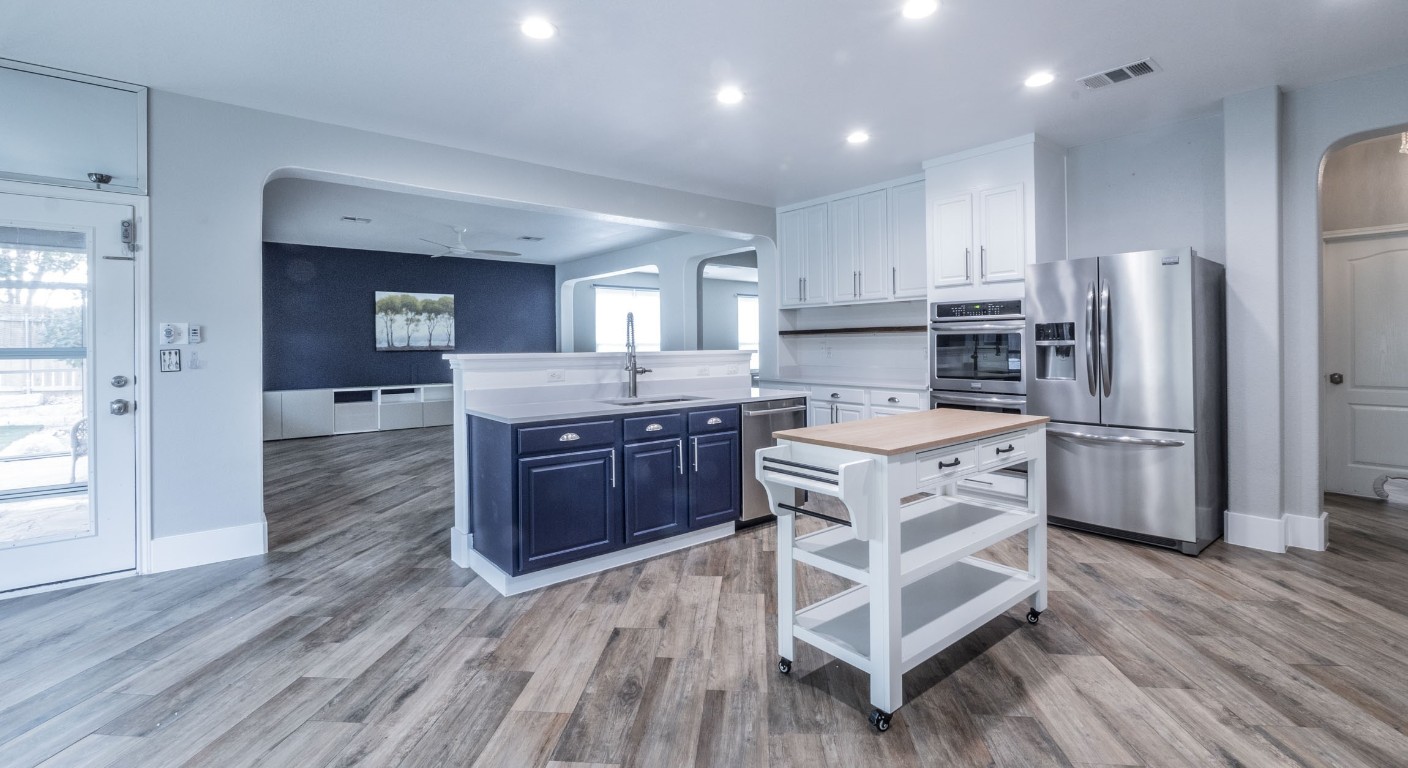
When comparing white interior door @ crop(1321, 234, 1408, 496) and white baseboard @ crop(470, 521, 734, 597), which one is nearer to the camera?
white baseboard @ crop(470, 521, 734, 597)

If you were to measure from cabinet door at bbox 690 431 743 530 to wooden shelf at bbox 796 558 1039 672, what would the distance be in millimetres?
1393

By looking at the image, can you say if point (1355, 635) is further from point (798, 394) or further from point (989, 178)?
point (989, 178)

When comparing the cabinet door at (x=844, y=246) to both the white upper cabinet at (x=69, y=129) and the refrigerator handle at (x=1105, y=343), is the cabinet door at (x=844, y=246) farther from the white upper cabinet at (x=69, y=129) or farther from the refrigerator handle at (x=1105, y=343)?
the white upper cabinet at (x=69, y=129)

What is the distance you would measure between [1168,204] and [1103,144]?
0.62 metres

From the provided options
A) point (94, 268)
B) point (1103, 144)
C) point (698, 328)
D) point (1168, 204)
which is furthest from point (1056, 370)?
point (94, 268)

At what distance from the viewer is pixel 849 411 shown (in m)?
5.39

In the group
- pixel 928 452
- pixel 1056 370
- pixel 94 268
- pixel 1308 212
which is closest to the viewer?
pixel 928 452

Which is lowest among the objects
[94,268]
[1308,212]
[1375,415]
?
[1375,415]

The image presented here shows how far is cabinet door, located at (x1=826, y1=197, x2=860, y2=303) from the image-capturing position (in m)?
5.57

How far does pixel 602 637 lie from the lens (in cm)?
259

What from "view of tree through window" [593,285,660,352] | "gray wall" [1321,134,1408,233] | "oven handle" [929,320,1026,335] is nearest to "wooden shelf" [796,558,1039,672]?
"oven handle" [929,320,1026,335]

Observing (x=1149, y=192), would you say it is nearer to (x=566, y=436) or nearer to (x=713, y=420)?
(x=713, y=420)

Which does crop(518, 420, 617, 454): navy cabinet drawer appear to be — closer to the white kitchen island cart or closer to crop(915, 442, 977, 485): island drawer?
the white kitchen island cart

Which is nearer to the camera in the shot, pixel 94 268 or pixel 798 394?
pixel 94 268
